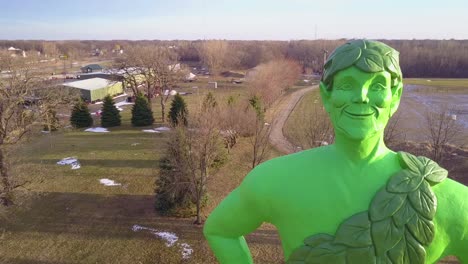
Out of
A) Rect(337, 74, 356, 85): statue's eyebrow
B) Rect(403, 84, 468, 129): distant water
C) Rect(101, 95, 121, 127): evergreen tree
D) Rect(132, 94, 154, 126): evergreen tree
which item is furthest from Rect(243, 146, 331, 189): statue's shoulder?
Rect(403, 84, 468, 129): distant water

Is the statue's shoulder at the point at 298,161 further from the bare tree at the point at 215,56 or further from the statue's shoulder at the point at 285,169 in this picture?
the bare tree at the point at 215,56

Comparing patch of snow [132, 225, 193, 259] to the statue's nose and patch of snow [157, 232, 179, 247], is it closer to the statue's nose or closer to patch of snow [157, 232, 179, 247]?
patch of snow [157, 232, 179, 247]

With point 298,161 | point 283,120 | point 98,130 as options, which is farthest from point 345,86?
point 283,120

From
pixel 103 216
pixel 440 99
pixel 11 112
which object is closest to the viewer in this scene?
pixel 103 216

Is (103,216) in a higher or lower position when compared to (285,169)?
lower

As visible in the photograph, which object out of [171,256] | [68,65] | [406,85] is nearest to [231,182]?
[171,256]

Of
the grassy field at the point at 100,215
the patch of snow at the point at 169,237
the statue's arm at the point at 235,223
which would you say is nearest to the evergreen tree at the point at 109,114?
the grassy field at the point at 100,215

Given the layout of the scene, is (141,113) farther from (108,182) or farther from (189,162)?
(189,162)
